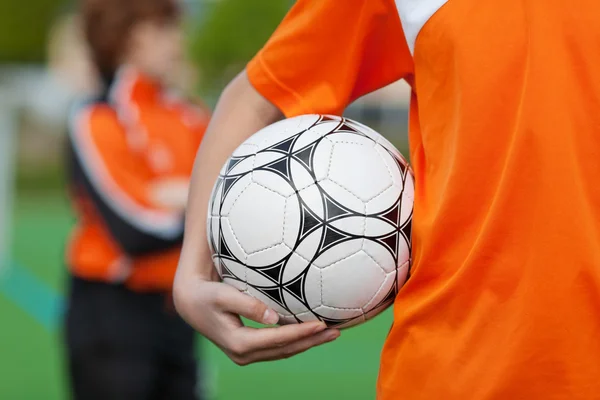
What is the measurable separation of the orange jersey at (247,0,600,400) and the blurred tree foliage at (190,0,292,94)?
65.3ft

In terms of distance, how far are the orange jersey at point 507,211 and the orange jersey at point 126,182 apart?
2481mm

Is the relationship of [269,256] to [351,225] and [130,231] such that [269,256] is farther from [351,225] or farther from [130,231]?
[130,231]

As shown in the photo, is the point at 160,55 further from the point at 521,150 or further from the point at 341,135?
the point at 521,150

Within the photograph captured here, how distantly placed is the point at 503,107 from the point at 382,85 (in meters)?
0.39

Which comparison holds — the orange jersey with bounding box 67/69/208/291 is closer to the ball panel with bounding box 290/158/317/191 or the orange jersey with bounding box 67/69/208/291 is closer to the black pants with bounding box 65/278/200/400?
the black pants with bounding box 65/278/200/400

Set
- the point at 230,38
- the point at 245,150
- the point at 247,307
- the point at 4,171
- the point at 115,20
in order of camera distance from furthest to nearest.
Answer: the point at 230,38 < the point at 4,171 < the point at 115,20 < the point at 245,150 < the point at 247,307

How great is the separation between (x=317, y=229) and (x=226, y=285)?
190 millimetres

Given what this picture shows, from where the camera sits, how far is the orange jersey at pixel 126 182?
3943mm

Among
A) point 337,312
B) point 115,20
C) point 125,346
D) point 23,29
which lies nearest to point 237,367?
point 125,346

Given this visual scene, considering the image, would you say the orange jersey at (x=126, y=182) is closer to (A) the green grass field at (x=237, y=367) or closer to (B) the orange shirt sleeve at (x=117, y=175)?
(B) the orange shirt sleeve at (x=117, y=175)

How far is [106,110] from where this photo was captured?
13.5 ft

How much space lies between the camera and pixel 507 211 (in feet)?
4.87

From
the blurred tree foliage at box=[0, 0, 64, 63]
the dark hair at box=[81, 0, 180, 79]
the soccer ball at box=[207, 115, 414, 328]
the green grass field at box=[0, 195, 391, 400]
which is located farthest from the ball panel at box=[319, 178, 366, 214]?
the blurred tree foliage at box=[0, 0, 64, 63]

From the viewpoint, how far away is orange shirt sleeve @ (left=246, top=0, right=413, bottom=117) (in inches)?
68.6
